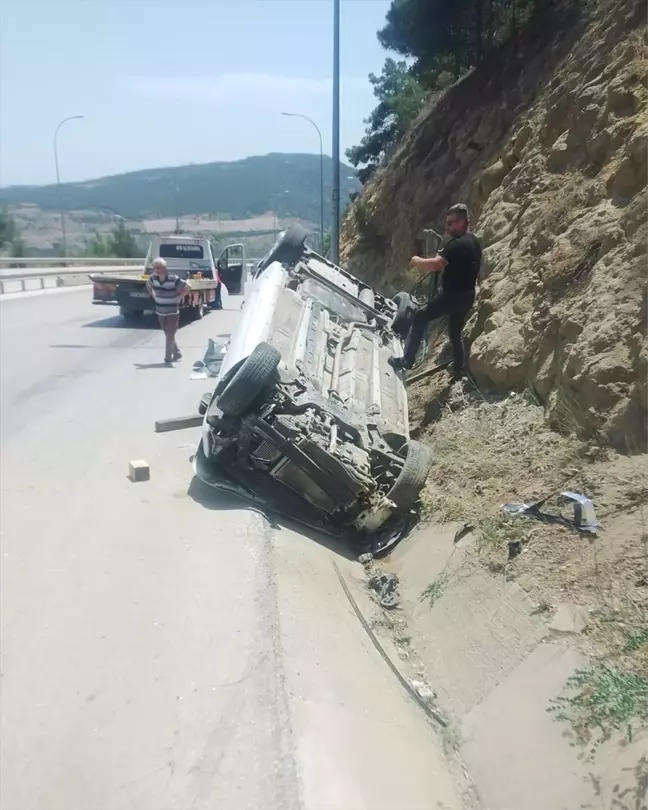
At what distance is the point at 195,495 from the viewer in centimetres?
643

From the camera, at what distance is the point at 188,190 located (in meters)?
130

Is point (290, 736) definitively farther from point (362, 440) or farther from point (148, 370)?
point (148, 370)

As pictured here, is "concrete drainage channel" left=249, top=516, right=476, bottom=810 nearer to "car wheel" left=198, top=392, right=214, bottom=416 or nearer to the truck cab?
"car wheel" left=198, top=392, right=214, bottom=416

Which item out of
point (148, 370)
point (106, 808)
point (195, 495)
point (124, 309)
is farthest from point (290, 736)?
point (124, 309)

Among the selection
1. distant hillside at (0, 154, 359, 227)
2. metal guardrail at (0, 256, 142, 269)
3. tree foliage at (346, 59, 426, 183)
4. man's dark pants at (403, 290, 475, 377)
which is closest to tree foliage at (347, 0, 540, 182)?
tree foliage at (346, 59, 426, 183)

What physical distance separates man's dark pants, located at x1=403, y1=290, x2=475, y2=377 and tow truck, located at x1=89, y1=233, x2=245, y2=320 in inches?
372

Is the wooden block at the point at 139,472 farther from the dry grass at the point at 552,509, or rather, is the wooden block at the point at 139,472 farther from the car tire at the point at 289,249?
the car tire at the point at 289,249

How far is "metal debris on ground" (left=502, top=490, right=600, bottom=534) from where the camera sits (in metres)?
4.55

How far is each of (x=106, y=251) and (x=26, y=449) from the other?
202 ft

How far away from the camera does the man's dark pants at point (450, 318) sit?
760cm

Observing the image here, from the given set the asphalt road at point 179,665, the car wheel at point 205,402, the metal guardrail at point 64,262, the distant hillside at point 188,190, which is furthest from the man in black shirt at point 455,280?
the distant hillside at point 188,190

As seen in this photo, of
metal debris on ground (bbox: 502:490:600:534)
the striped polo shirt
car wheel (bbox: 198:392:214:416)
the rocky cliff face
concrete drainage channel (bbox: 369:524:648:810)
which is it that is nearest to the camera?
concrete drainage channel (bbox: 369:524:648:810)

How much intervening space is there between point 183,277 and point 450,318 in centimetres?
1276

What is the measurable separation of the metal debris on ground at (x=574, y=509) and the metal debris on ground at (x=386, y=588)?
0.87 m
